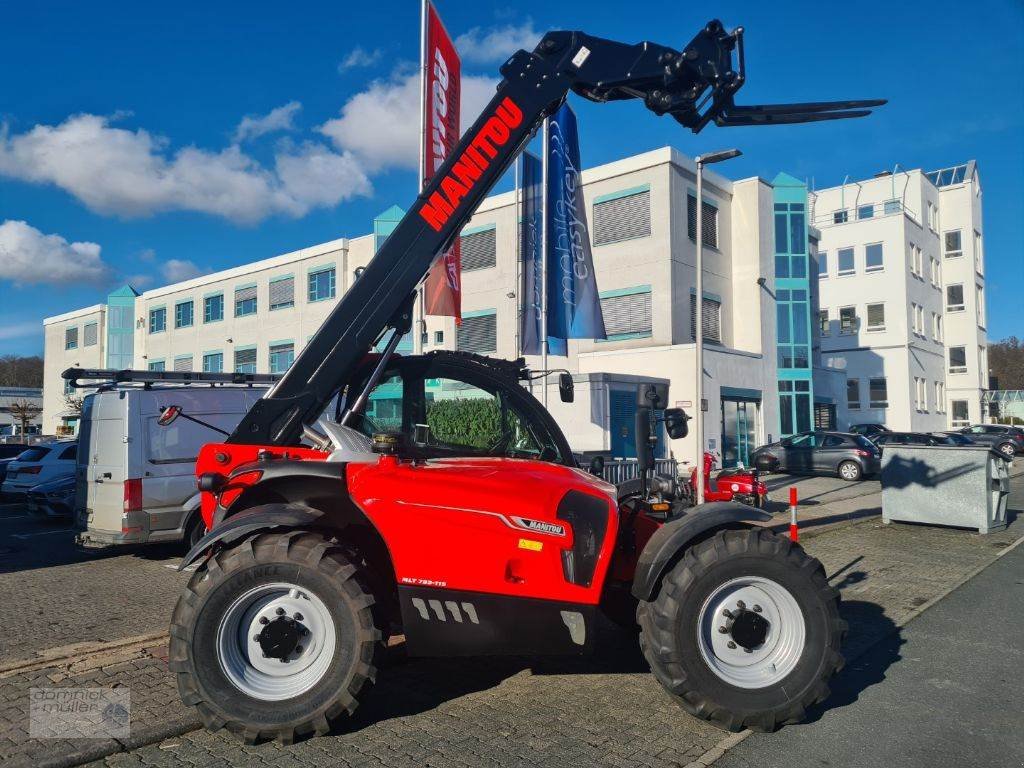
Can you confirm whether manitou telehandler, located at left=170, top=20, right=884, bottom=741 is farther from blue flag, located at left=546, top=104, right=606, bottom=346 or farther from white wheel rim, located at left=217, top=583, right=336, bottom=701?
blue flag, located at left=546, top=104, right=606, bottom=346

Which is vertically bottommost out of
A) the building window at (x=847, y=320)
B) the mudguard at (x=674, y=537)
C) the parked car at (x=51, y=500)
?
the parked car at (x=51, y=500)

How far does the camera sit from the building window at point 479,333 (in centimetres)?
2972

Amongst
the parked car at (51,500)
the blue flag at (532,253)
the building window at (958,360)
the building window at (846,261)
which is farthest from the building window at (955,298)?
the parked car at (51,500)

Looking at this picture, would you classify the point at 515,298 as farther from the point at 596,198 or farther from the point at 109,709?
the point at 109,709

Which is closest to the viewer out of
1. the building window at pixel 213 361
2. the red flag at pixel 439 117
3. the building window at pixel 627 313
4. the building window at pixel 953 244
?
the red flag at pixel 439 117

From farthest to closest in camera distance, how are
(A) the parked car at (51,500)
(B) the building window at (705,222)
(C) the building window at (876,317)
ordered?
(C) the building window at (876,317) < (B) the building window at (705,222) < (A) the parked car at (51,500)

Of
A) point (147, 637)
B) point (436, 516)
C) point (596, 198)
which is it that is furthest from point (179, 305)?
point (436, 516)

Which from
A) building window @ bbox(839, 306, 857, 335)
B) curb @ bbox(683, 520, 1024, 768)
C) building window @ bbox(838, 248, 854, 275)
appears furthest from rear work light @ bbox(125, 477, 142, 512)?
building window @ bbox(838, 248, 854, 275)

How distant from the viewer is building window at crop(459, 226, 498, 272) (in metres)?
29.8

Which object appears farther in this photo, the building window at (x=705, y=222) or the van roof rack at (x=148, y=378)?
the building window at (x=705, y=222)

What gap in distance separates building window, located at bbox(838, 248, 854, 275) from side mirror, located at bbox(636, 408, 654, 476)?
4449cm

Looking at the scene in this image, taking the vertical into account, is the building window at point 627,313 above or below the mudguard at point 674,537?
above

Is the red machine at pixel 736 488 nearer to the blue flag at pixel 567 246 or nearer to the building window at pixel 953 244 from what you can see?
the blue flag at pixel 567 246

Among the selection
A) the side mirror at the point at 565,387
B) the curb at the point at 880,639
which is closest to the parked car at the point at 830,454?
the curb at the point at 880,639
